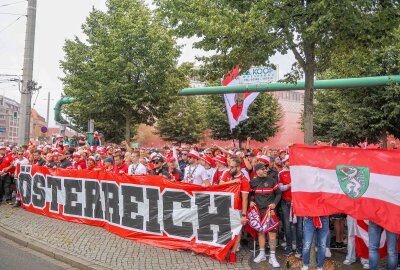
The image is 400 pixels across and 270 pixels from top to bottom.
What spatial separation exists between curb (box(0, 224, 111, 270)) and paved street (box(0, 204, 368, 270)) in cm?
9

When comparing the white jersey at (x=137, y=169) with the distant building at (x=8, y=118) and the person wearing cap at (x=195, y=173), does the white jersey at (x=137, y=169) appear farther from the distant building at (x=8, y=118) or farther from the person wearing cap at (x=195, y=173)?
the distant building at (x=8, y=118)

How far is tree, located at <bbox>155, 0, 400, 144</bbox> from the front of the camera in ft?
19.3

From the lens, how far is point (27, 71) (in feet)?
60.8

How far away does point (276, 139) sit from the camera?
4141 centimetres

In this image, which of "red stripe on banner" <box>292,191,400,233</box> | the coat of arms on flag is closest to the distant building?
"red stripe on banner" <box>292,191,400,233</box>

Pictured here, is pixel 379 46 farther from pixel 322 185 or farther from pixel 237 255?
pixel 237 255

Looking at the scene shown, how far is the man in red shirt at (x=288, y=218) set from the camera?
293 inches

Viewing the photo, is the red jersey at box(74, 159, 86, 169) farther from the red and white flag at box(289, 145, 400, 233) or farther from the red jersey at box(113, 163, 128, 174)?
the red and white flag at box(289, 145, 400, 233)

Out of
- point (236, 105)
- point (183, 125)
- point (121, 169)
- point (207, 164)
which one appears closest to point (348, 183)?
point (207, 164)

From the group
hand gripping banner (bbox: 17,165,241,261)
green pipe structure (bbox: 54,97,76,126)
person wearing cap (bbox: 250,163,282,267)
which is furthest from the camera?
green pipe structure (bbox: 54,97,76,126)

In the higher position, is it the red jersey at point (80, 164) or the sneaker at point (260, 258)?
the red jersey at point (80, 164)

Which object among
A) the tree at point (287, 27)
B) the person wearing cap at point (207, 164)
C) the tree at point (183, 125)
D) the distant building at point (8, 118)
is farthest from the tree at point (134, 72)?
the distant building at point (8, 118)

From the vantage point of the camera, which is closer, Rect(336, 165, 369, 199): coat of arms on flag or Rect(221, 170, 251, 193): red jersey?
Rect(336, 165, 369, 199): coat of arms on flag

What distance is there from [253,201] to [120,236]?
3.28m
